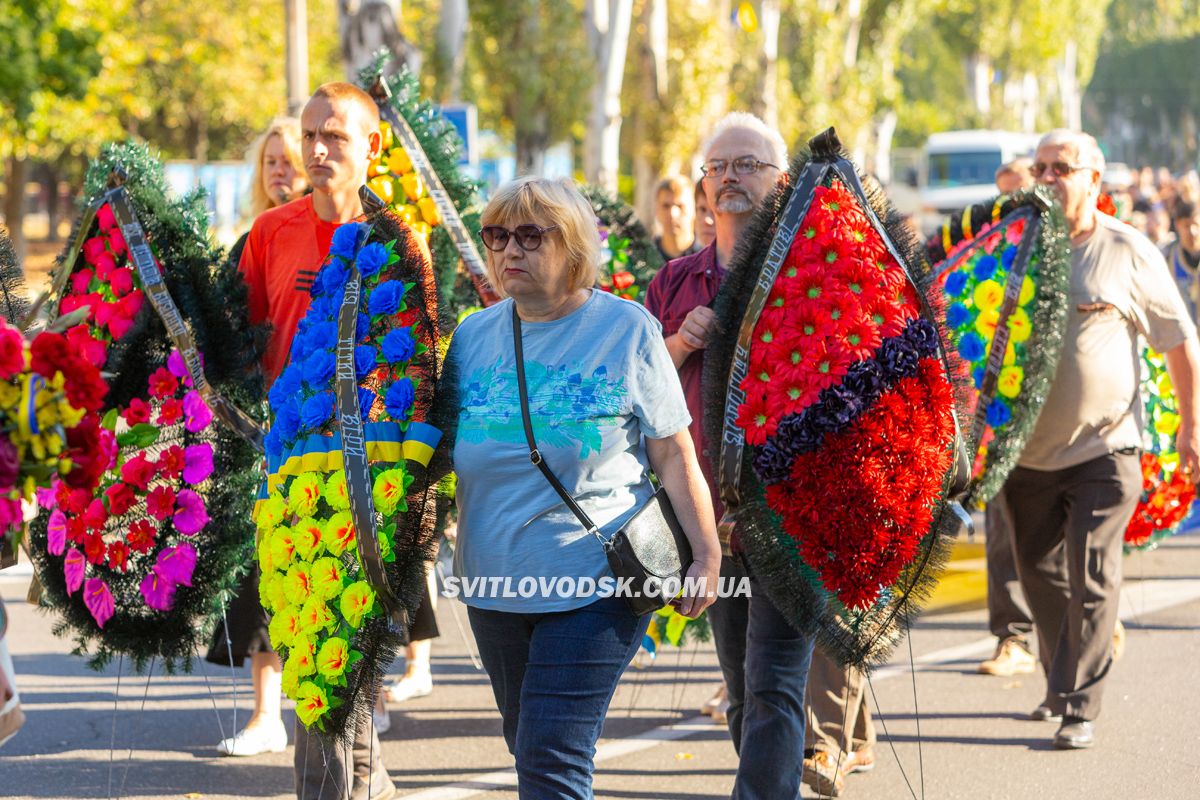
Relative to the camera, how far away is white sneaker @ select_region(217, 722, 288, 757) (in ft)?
20.4

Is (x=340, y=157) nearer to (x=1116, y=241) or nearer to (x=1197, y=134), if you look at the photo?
(x=1116, y=241)

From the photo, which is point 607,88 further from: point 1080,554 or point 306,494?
point 306,494

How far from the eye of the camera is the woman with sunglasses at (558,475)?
3953 mm

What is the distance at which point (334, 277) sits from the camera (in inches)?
181

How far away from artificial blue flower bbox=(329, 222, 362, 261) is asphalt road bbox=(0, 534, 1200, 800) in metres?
2.02

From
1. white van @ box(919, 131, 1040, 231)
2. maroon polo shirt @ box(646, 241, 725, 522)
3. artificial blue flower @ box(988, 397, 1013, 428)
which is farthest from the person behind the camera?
white van @ box(919, 131, 1040, 231)

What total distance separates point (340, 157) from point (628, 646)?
2120 mm

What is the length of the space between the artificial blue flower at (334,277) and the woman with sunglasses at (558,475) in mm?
568

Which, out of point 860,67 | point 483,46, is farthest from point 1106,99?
point 483,46

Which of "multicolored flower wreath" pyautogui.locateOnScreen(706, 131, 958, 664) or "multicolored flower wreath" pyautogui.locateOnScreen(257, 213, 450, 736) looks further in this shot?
"multicolored flower wreath" pyautogui.locateOnScreen(706, 131, 958, 664)

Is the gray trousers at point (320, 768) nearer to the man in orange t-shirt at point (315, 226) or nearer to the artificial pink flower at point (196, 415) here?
the man in orange t-shirt at point (315, 226)

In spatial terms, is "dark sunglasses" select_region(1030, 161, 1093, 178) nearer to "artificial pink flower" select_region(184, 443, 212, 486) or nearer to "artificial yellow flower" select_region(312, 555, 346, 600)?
"artificial pink flower" select_region(184, 443, 212, 486)

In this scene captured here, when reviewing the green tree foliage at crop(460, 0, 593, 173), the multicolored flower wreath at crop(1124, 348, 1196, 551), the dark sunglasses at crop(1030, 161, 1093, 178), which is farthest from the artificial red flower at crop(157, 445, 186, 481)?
the green tree foliage at crop(460, 0, 593, 173)

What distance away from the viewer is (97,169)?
5.55 meters
